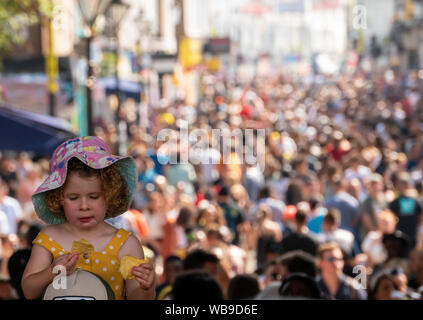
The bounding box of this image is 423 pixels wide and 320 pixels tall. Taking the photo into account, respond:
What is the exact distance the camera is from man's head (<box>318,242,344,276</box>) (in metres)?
8.30

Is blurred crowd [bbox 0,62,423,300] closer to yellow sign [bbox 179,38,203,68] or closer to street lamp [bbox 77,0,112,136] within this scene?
street lamp [bbox 77,0,112,136]

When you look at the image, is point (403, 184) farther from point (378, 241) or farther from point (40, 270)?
point (40, 270)

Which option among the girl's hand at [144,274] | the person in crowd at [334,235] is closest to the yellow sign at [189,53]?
the person in crowd at [334,235]

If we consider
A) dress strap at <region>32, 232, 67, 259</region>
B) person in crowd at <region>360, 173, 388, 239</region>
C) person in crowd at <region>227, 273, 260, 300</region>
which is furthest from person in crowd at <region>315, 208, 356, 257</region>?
dress strap at <region>32, 232, 67, 259</region>

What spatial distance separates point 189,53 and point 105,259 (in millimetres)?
61340

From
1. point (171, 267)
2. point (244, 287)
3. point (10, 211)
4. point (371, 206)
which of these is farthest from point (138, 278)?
point (371, 206)

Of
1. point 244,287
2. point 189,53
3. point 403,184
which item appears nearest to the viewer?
point 244,287

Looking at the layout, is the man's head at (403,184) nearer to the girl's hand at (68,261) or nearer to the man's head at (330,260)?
the man's head at (330,260)

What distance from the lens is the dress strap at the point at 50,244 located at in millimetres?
2850

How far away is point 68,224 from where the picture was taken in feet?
9.62

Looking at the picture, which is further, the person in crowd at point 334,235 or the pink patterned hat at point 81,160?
the person in crowd at point 334,235

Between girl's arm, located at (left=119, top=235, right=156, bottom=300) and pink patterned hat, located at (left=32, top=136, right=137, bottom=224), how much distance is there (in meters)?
0.17

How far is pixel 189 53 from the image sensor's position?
6375 centimetres
